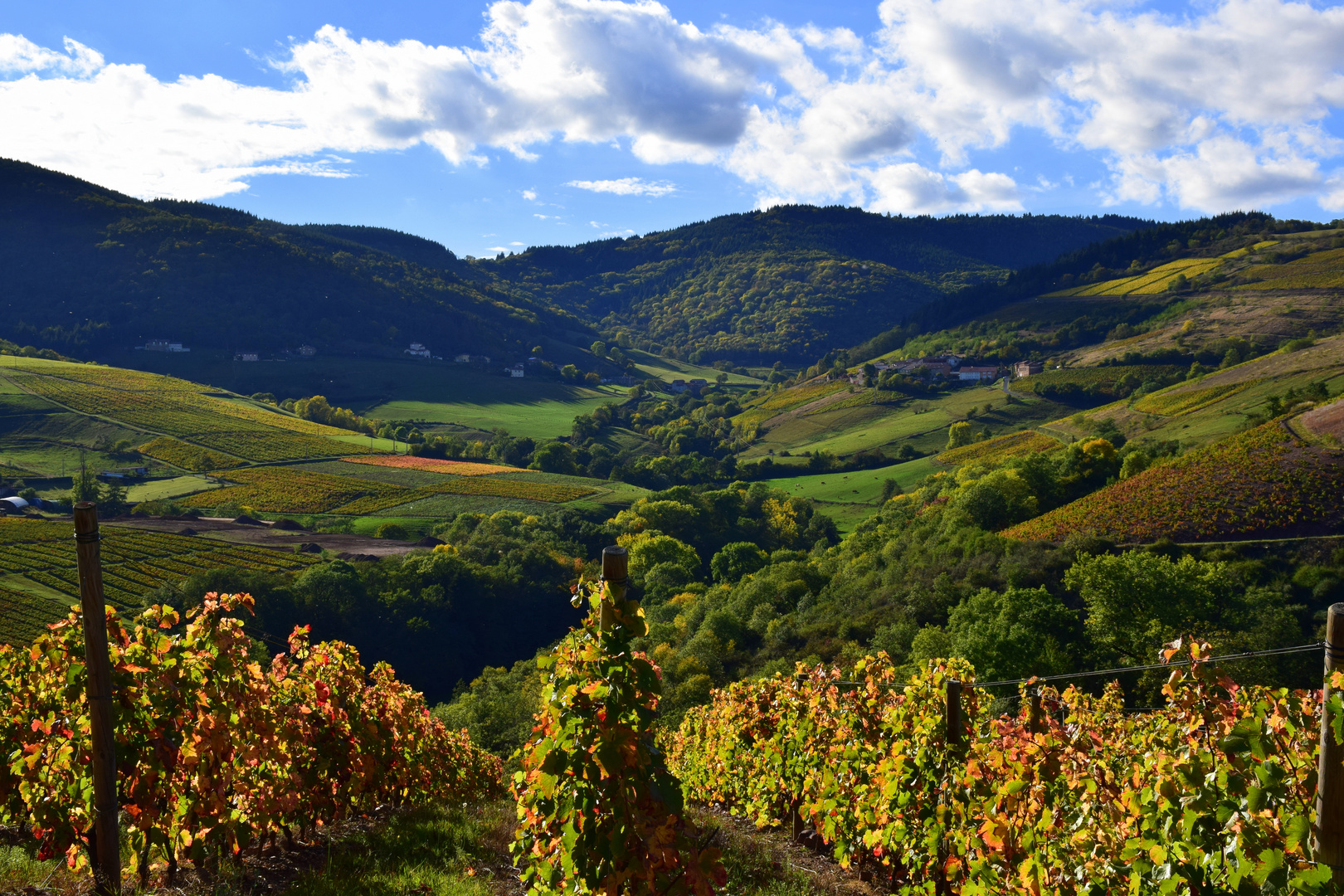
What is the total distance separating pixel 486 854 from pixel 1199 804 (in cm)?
653

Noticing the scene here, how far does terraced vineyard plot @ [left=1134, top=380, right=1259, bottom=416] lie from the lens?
73.8 metres

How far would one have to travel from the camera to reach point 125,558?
190 feet

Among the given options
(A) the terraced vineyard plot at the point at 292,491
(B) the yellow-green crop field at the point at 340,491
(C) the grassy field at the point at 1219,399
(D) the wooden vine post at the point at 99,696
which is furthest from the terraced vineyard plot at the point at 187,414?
(D) the wooden vine post at the point at 99,696

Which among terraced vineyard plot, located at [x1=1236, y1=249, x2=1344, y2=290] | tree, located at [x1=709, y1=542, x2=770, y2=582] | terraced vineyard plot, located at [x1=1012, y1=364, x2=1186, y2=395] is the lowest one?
tree, located at [x1=709, y1=542, x2=770, y2=582]

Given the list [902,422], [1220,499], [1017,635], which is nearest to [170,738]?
[1017,635]

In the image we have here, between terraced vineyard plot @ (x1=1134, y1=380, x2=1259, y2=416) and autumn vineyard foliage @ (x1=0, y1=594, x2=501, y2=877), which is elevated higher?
terraced vineyard plot @ (x1=1134, y1=380, x2=1259, y2=416)

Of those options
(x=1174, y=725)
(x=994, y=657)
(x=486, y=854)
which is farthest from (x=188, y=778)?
(x=994, y=657)

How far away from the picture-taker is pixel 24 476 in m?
79.5

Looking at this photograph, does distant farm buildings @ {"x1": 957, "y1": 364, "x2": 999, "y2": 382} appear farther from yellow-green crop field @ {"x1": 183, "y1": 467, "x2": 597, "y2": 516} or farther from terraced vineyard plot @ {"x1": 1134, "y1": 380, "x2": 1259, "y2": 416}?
yellow-green crop field @ {"x1": 183, "y1": 467, "x2": 597, "y2": 516}

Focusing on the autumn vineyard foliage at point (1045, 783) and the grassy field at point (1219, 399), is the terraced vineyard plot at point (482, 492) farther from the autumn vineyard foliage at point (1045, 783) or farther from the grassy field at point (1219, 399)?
the autumn vineyard foliage at point (1045, 783)

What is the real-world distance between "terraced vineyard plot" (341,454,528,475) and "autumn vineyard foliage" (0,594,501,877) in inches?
3698

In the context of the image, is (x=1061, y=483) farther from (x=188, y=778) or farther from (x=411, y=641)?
(x=188, y=778)

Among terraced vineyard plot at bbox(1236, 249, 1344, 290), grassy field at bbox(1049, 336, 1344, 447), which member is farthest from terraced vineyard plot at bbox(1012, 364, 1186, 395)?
terraced vineyard plot at bbox(1236, 249, 1344, 290)

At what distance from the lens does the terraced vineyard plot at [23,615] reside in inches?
1754
